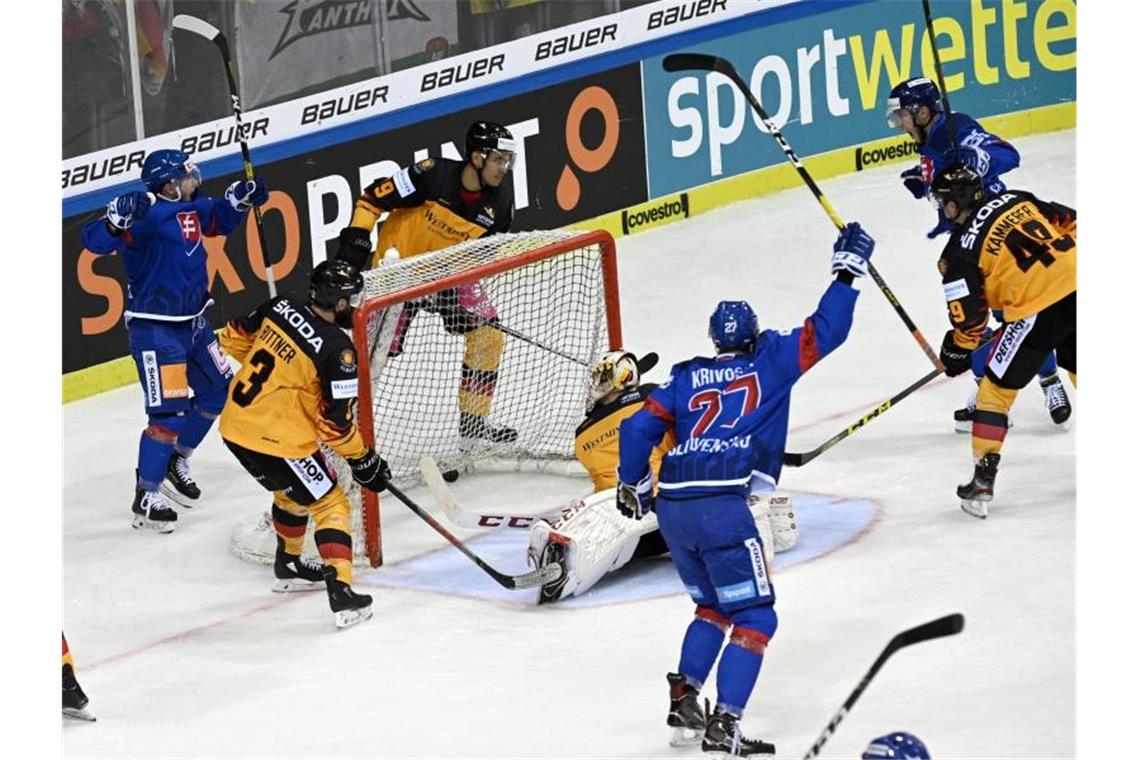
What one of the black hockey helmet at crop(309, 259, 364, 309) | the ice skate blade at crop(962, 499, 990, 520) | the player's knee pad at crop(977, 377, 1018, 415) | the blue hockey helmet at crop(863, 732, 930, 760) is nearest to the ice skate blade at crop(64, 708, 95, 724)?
the black hockey helmet at crop(309, 259, 364, 309)

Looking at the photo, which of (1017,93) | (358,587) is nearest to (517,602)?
(358,587)

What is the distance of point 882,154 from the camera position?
36.0 ft

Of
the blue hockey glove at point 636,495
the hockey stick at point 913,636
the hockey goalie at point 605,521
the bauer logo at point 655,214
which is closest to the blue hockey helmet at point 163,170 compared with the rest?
the hockey goalie at point 605,521

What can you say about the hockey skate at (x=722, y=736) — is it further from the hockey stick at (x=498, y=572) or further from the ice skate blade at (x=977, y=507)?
the ice skate blade at (x=977, y=507)

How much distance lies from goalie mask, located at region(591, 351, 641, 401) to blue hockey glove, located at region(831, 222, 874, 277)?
3.99ft

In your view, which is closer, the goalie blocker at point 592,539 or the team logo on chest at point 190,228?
the goalie blocker at point 592,539

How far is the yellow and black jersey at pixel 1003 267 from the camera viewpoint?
21.8 ft

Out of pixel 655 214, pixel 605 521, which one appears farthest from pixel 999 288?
pixel 655 214

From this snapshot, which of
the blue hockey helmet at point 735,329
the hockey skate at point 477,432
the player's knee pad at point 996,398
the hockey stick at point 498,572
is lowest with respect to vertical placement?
the hockey stick at point 498,572

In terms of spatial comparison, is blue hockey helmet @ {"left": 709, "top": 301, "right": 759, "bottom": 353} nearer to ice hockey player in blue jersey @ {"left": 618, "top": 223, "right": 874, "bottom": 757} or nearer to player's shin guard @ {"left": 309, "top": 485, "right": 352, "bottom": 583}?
ice hockey player in blue jersey @ {"left": 618, "top": 223, "right": 874, "bottom": 757}

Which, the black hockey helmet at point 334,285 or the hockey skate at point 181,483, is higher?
the black hockey helmet at point 334,285

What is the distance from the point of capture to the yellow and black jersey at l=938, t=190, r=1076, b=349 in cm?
666

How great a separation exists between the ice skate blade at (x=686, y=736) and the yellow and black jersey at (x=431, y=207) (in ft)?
9.08

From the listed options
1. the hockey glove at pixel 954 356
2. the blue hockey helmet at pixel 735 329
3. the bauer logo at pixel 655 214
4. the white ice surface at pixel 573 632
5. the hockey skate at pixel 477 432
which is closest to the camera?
the blue hockey helmet at pixel 735 329
